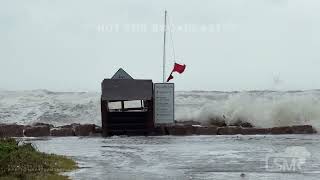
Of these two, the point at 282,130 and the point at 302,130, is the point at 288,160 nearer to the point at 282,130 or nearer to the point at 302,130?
the point at 282,130

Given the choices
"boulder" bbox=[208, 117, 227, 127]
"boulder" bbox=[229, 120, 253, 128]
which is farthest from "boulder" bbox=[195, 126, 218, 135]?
"boulder" bbox=[208, 117, 227, 127]

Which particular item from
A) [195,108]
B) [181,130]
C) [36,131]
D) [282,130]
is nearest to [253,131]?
[282,130]

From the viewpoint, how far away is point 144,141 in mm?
22172

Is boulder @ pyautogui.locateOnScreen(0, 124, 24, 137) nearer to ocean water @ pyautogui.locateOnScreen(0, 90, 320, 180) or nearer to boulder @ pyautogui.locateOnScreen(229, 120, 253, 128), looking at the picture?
ocean water @ pyautogui.locateOnScreen(0, 90, 320, 180)

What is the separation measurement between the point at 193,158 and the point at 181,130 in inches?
404

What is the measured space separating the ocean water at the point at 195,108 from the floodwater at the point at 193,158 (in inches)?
415

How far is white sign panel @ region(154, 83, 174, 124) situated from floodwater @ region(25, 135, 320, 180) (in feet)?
11.5

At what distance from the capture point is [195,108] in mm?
41031

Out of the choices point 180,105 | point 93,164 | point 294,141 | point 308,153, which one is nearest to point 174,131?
point 294,141

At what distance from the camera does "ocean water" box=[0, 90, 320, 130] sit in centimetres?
3316

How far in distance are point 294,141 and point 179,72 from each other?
8159mm

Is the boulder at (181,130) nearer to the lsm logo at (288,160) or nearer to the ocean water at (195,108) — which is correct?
the ocean water at (195,108)

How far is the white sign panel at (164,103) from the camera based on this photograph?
85.6ft

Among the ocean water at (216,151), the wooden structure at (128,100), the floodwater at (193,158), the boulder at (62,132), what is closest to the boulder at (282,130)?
the ocean water at (216,151)
